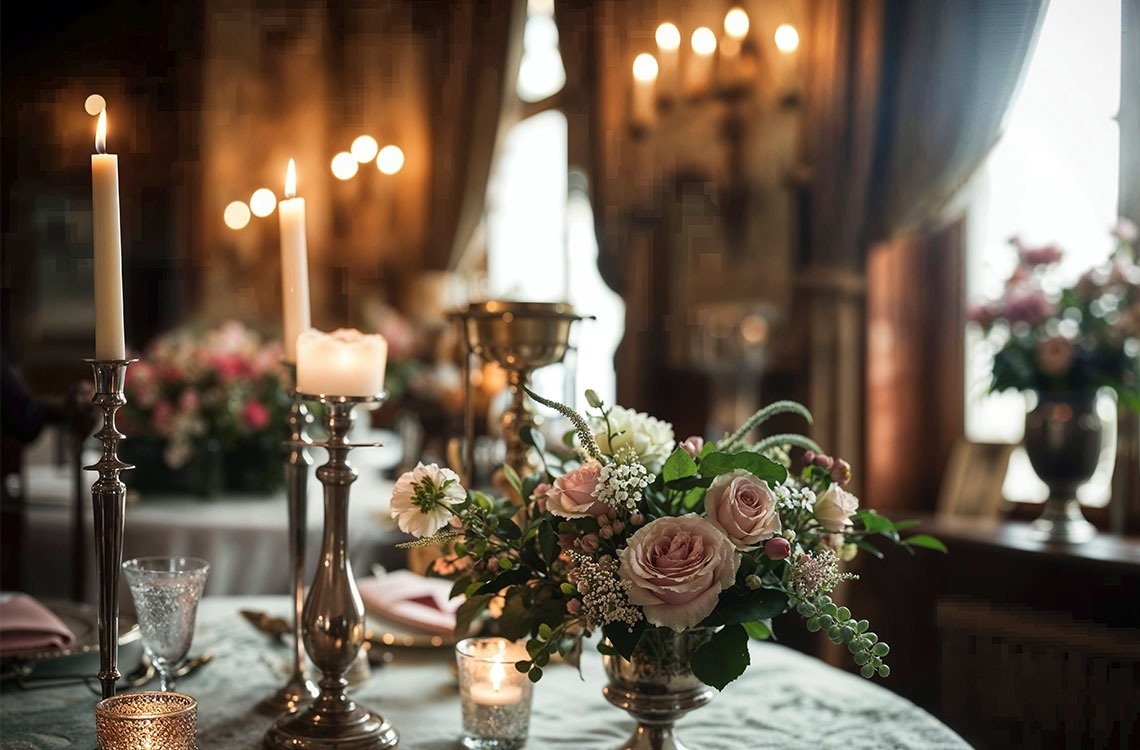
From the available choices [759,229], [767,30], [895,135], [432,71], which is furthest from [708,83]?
[432,71]

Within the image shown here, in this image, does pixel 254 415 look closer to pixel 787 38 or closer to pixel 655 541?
pixel 787 38

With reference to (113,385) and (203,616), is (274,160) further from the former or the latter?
(113,385)

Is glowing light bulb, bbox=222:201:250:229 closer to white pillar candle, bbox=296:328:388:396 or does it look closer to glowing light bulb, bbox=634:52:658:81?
glowing light bulb, bbox=634:52:658:81

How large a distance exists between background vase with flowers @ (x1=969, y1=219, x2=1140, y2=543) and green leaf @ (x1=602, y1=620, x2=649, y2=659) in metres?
1.92

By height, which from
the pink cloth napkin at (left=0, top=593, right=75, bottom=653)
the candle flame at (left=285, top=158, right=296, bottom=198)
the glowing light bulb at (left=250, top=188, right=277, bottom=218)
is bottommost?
the pink cloth napkin at (left=0, top=593, right=75, bottom=653)

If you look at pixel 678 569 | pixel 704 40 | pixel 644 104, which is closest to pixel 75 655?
pixel 678 569

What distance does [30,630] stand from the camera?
155cm

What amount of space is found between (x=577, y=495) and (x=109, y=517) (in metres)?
0.49

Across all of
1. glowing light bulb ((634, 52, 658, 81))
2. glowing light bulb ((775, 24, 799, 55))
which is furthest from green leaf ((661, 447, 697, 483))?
glowing light bulb ((634, 52, 658, 81))

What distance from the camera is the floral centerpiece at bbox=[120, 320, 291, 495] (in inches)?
121

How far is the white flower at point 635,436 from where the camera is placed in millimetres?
1210

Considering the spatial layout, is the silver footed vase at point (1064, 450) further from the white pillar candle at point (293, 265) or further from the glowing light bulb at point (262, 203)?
the glowing light bulb at point (262, 203)

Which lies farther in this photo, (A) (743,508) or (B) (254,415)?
(B) (254,415)

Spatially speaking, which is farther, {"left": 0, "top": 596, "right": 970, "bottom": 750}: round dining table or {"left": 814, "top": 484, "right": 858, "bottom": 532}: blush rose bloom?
{"left": 0, "top": 596, "right": 970, "bottom": 750}: round dining table
